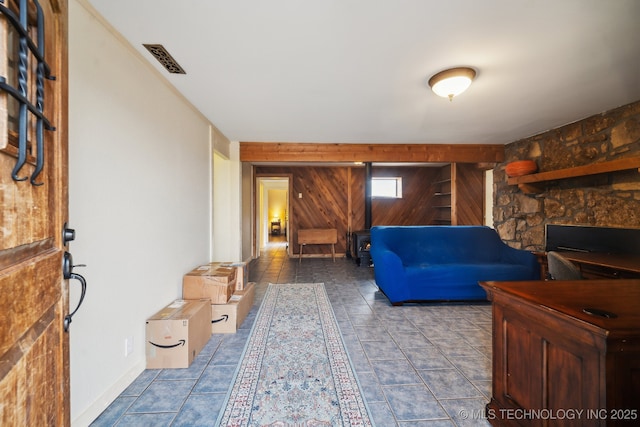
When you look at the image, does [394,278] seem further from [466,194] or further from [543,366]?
[466,194]

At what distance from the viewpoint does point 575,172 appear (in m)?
3.02

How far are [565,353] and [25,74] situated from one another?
182 centimetres

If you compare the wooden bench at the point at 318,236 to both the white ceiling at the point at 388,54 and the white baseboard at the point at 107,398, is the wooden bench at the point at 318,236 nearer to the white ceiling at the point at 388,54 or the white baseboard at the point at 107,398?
the white ceiling at the point at 388,54

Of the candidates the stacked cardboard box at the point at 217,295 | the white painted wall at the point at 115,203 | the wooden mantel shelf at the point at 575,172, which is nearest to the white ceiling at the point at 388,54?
the white painted wall at the point at 115,203

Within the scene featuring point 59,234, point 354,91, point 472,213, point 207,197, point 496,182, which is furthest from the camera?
point 472,213

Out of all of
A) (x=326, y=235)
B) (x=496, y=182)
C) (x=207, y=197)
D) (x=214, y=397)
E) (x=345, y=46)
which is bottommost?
(x=214, y=397)

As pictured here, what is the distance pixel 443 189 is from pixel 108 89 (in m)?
6.62

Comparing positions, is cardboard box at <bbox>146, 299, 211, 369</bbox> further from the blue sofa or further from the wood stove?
the wood stove

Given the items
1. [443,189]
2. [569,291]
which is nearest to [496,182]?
[443,189]

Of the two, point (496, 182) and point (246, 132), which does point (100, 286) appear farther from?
Answer: point (496, 182)

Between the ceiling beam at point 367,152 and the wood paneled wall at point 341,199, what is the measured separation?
6.65 feet

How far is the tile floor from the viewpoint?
1.42 meters

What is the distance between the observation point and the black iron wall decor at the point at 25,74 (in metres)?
0.53

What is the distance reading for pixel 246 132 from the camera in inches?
147
